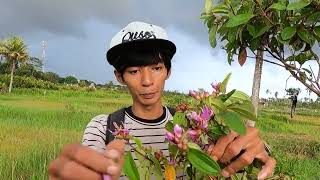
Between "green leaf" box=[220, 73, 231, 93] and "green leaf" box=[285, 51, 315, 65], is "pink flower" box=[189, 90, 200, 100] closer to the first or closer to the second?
"green leaf" box=[220, 73, 231, 93]

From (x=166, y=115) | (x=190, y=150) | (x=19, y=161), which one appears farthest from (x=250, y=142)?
(x=19, y=161)

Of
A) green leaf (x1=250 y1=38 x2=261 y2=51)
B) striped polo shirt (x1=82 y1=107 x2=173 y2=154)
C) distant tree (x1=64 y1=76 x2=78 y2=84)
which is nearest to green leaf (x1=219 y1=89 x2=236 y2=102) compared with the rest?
striped polo shirt (x1=82 y1=107 x2=173 y2=154)

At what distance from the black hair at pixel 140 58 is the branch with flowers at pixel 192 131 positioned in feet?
1.35

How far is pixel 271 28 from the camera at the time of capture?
2.82 m

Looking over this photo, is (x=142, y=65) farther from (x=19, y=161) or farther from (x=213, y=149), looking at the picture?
(x=19, y=161)

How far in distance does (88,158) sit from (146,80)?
829 mm

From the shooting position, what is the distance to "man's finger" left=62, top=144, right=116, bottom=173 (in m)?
0.69

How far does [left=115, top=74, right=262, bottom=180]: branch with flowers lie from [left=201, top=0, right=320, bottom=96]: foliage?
47.9 inches

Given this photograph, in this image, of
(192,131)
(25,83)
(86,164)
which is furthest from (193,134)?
(25,83)

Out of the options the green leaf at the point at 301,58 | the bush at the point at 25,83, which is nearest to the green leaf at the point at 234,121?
the green leaf at the point at 301,58

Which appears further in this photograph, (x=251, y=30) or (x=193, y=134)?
(x=251, y=30)

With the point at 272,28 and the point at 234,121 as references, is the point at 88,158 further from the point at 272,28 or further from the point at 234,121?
the point at 272,28

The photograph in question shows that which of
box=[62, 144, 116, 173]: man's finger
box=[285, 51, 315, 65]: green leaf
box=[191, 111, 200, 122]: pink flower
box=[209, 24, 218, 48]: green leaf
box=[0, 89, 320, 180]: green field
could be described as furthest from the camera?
box=[0, 89, 320, 180]: green field

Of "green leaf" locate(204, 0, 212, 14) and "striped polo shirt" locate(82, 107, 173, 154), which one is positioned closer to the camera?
"striped polo shirt" locate(82, 107, 173, 154)
